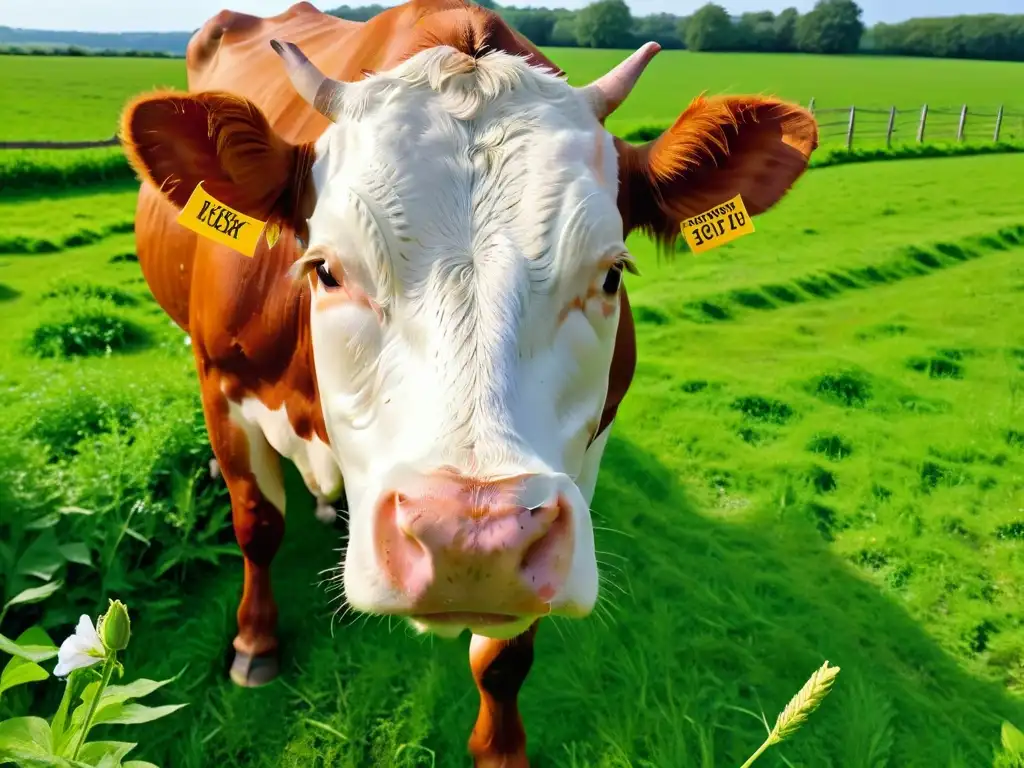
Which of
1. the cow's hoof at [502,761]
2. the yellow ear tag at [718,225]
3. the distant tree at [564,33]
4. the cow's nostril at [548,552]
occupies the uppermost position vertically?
the yellow ear tag at [718,225]

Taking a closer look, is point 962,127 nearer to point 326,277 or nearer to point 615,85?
point 615,85

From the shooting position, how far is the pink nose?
1209mm

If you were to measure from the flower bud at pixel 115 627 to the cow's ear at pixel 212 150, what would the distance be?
1.14 meters

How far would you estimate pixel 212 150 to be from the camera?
190cm

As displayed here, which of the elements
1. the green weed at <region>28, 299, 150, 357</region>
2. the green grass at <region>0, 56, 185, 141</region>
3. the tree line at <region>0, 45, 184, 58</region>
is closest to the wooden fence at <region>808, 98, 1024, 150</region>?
the green grass at <region>0, 56, 185, 141</region>

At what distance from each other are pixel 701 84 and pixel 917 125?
34.7ft

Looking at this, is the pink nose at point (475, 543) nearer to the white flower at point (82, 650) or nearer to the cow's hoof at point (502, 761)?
the white flower at point (82, 650)

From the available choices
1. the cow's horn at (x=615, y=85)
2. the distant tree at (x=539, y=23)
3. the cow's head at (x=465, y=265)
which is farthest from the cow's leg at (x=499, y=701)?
the distant tree at (x=539, y=23)

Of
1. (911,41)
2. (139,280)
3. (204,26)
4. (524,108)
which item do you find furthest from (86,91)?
(911,41)

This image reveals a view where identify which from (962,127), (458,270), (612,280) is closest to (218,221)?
(458,270)

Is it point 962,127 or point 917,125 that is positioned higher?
point 962,127

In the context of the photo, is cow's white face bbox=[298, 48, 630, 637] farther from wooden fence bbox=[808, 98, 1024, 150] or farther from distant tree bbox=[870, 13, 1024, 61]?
distant tree bbox=[870, 13, 1024, 61]

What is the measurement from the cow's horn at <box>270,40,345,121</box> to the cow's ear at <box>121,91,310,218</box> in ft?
0.40

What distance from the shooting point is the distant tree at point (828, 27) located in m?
50.3
